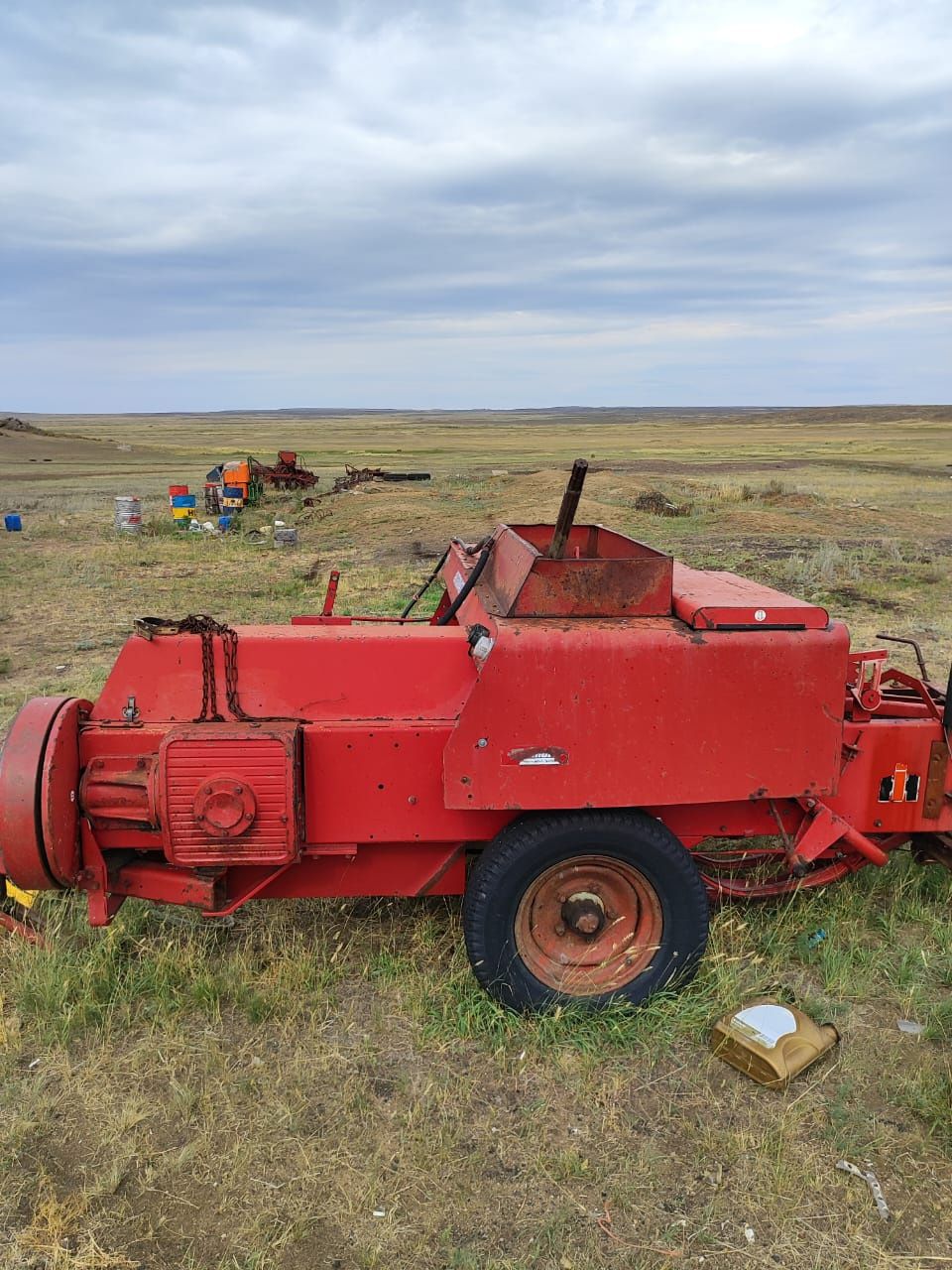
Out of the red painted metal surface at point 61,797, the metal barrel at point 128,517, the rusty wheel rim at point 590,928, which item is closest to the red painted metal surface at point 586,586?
the rusty wheel rim at point 590,928

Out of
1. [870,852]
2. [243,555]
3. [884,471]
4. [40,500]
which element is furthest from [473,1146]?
[884,471]

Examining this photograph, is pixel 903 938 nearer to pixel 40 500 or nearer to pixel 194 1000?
pixel 194 1000

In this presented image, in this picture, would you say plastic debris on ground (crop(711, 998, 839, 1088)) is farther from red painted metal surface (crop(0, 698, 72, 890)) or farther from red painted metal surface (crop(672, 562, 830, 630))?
red painted metal surface (crop(0, 698, 72, 890))

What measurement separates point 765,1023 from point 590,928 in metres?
0.71

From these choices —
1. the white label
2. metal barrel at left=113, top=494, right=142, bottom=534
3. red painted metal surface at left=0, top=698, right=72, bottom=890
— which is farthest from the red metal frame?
metal barrel at left=113, top=494, right=142, bottom=534

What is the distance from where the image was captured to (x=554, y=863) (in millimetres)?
3275

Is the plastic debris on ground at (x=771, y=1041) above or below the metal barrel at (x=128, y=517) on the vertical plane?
below

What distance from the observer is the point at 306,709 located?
3379 millimetres

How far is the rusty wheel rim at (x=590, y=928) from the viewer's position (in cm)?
337

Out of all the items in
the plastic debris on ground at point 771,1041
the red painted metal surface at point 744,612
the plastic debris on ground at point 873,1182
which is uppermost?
the red painted metal surface at point 744,612

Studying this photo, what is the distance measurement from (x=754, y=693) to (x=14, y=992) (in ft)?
9.93

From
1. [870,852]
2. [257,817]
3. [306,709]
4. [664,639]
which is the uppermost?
[664,639]

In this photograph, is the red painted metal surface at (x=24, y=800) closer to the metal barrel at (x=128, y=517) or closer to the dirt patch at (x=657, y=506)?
the metal barrel at (x=128, y=517)

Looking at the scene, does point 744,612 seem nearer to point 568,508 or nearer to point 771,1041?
point 568,508
